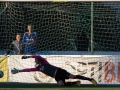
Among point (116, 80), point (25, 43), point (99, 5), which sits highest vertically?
point (99, 5)

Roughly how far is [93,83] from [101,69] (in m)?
0.79

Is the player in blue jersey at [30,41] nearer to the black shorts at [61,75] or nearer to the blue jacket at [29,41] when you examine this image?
the blue jacket at [29,41]

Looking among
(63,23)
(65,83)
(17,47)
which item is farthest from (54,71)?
(63,23)

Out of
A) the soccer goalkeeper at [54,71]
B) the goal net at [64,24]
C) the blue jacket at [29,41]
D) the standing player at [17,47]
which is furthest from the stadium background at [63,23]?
the soccer goalkeeper at [54,71]

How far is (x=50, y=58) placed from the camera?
49.8ft

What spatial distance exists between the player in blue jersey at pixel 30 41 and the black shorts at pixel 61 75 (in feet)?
4.41

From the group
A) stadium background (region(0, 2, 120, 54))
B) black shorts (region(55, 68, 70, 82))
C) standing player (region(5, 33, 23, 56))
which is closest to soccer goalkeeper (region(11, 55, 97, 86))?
black shorts (region(55, 68, 70, 82))

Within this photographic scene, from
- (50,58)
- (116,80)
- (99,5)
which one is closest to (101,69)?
(116,80)

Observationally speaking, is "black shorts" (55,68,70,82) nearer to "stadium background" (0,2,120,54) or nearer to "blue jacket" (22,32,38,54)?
"blue jacket" (22,32,38,54)

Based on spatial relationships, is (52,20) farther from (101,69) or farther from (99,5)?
(101,69)

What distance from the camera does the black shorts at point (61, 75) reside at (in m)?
14.2

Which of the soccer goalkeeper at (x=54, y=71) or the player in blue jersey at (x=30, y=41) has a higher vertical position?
the player in blue jersey at (x=30, y=41)

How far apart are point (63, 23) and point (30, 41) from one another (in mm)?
1847

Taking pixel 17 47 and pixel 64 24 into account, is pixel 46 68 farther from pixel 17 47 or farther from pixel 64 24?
pixel 64 24
